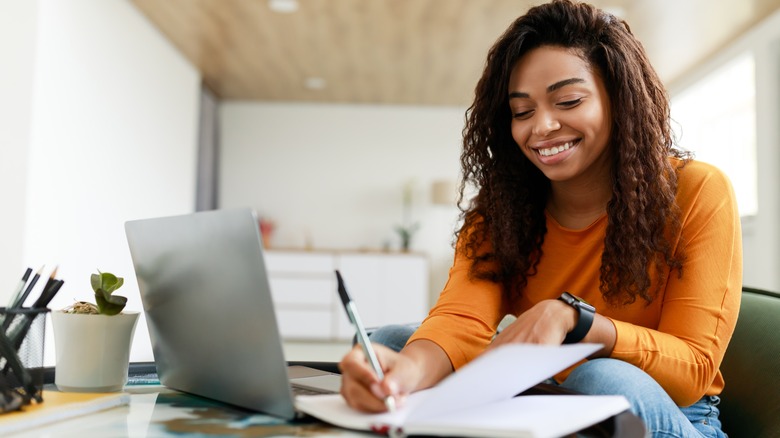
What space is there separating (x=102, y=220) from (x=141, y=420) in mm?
3552

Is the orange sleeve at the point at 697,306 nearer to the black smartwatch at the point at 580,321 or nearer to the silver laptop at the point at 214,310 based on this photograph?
the black smartwatch at the point at 580,321

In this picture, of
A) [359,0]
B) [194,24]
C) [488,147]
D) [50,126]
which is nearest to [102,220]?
[50,126]

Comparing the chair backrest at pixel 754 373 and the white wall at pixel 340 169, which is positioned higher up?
the white wall at pixel 340 169

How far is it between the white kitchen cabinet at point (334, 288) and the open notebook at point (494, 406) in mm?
5606

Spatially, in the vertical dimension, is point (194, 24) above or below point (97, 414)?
above

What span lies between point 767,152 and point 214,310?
4637 millimetres

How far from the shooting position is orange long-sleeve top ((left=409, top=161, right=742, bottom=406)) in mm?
949

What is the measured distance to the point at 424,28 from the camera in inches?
188

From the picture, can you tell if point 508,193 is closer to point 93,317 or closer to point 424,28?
point 93,317

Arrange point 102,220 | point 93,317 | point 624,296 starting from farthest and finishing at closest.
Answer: point 102,220
point 624,296
point 93,317

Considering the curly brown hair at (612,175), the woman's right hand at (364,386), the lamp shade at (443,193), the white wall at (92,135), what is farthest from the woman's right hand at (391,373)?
the lamp shade at (443,193)

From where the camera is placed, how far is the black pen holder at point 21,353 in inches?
31.0

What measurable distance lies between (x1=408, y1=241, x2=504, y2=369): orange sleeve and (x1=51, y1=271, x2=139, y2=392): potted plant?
0.42 meters

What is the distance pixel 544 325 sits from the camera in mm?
874
